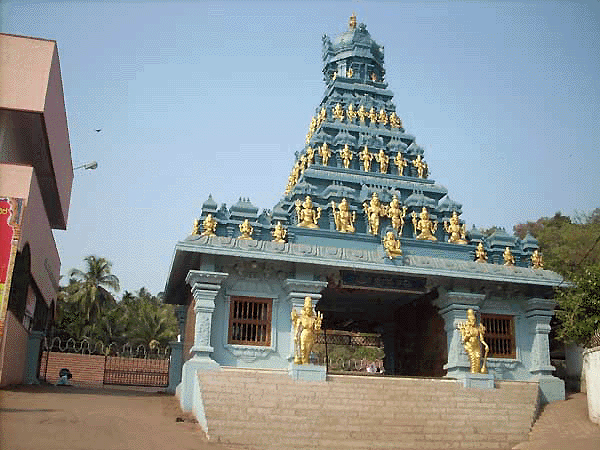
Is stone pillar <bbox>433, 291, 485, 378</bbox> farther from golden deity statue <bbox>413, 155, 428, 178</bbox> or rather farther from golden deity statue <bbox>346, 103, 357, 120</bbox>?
golden deity statue <bbox>346, 103, 357, 120</bbox>

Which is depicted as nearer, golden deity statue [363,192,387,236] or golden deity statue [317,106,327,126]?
golden deity statue [363,192,387,236]

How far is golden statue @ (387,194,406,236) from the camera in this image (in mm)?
20219

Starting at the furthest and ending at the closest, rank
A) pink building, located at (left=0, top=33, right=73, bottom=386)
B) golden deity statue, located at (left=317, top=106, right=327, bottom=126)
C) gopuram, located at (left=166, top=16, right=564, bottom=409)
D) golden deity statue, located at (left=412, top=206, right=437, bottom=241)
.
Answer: golden deity statue, located at (left=317, top=106, right=327, bottom=126)
golden deity statue, located at (left=412, top=206, right=437, bottom=241)
gopuram, located at (left=166, top=16, right=564, bottom=409)
pink building, located at (left=0, top=33, right=73, bottom=386)

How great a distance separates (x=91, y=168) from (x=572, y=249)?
20.9 metres

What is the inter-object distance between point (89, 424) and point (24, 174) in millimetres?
6188

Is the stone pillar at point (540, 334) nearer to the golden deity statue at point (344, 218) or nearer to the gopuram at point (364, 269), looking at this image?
the gopuram at point (364, 269)

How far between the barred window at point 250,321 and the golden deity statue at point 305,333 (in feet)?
3.92

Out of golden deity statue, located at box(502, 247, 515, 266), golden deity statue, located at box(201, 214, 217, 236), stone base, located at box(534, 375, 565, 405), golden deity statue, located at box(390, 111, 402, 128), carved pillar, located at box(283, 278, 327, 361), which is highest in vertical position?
golden deity statue, located at box(390, 111, 402, 128)

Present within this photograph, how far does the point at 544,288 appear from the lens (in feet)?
60.5

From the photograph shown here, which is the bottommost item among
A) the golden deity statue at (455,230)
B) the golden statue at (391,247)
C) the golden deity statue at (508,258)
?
the golden statue at (391,247)

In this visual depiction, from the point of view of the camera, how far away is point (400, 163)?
74.6ft

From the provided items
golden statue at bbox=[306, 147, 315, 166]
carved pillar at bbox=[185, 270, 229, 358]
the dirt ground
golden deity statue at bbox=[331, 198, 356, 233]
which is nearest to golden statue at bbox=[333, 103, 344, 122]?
golden statue at bbox=[306, 147, 315, 166]

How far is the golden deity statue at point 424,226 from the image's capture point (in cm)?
2056

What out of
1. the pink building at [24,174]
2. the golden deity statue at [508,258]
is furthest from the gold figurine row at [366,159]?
the pink building at [24,174]
